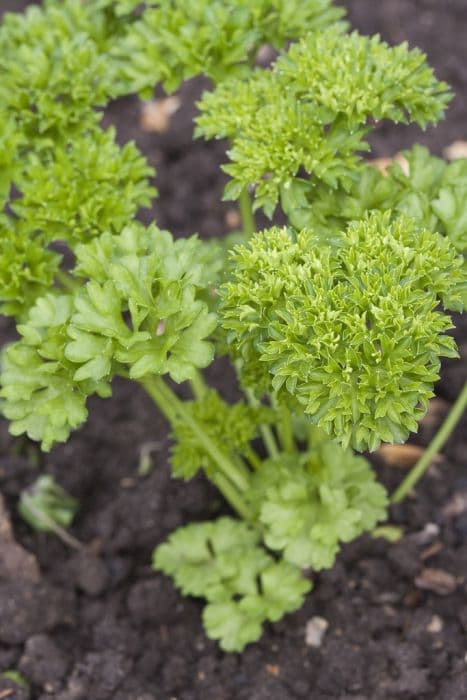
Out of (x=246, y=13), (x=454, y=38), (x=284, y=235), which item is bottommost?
(x=454, y=38)

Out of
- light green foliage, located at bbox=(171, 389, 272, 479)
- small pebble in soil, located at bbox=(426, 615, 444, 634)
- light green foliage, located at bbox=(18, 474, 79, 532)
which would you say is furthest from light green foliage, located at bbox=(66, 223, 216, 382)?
small pebble in soil, located at bbox=(426, 615, 444, 634)

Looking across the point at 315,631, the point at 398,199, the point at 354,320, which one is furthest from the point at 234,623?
the point at 398,199

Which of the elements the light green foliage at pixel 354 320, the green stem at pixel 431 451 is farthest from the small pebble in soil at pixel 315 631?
the light green foliage at pixel 354 320

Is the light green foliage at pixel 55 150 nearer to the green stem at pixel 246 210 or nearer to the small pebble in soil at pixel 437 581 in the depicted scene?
the green stem at pixel 246 210

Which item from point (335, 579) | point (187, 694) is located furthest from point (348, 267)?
point (187, 694)

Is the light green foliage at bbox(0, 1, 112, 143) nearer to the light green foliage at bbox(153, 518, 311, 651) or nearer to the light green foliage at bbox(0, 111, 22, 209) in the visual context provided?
the light green foliage at bbox(0, 111, 22, 209)

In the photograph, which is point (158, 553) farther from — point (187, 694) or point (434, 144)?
point (434, 144)

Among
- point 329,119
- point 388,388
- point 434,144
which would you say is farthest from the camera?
point 434,144

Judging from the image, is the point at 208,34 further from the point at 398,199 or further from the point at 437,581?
the point at 437,581
